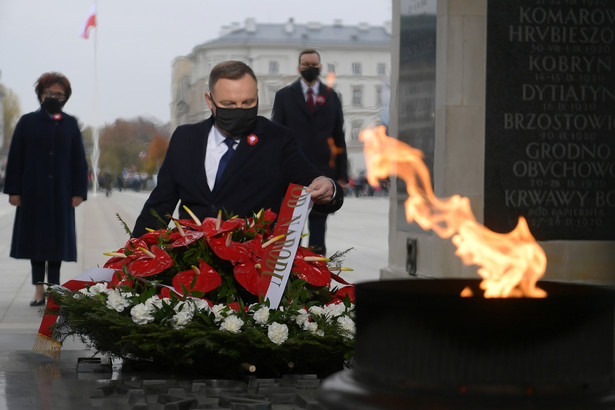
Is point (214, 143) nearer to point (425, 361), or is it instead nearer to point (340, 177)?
point (425, 361)

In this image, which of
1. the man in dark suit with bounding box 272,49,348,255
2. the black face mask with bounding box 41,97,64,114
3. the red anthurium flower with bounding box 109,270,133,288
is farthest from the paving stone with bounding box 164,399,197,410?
the man in dark suit with bounding box 272,49,348,255

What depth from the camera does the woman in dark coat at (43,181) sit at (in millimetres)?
8844

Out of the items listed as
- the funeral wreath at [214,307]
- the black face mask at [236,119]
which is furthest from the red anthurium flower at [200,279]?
the black face mask at [236,119]

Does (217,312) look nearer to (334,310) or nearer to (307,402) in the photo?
(334,310)

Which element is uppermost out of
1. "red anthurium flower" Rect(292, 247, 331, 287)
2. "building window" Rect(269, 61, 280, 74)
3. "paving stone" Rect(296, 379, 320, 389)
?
"building window" Rect(269, 61, 280, 74)

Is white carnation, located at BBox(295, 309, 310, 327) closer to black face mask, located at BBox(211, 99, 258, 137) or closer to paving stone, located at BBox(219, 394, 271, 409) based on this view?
paving stone, located at BBox(219, 394, 271, 409)

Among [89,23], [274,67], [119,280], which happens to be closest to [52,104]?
[119,280]

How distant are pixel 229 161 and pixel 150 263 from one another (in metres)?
0.79

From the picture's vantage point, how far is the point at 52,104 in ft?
29.0

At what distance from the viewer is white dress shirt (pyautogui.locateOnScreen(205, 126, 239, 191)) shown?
17.6 ft

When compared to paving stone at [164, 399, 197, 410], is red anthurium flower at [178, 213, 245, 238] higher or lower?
higher

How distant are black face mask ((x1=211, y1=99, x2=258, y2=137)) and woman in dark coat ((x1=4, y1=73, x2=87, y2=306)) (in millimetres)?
3874

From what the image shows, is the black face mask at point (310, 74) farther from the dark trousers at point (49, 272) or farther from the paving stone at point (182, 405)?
the paving stone at point (182, 405)

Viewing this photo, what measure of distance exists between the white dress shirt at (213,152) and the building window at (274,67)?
70.1 metres
